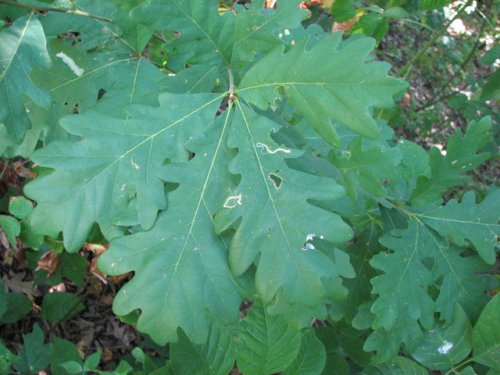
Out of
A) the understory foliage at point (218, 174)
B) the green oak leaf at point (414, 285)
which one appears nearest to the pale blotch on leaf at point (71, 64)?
the understory foliage at point (218, 174)

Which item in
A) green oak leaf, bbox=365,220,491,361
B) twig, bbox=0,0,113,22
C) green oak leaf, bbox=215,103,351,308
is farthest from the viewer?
green oak leaf, bbox=365,220,491,361

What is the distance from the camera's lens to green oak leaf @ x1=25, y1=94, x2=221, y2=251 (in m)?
1.26

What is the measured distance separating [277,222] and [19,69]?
784mm

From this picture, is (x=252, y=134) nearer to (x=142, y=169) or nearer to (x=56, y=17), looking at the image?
(x=142, y=169)

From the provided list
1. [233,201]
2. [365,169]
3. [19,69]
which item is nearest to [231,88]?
[233,201]

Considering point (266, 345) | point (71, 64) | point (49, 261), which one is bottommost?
point (49, 261)

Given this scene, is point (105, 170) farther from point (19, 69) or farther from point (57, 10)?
point (57, 10)

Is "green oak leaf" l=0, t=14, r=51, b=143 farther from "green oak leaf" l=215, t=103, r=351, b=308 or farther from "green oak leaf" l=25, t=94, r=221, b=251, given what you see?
"green oak leaf" l=215, t=103, r=351, b=308

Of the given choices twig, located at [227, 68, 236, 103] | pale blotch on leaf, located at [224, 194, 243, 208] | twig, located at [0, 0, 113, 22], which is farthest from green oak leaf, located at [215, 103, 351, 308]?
twig, located at [0, 0, 113, 22]

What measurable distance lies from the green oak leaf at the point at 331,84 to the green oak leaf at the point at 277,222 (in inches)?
3.9

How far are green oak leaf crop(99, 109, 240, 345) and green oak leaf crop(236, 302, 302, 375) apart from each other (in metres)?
0.46

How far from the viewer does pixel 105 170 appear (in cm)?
126

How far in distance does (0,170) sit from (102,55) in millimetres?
1645

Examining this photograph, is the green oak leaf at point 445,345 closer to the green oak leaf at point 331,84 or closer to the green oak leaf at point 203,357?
the green oak leaf at point 203,357
